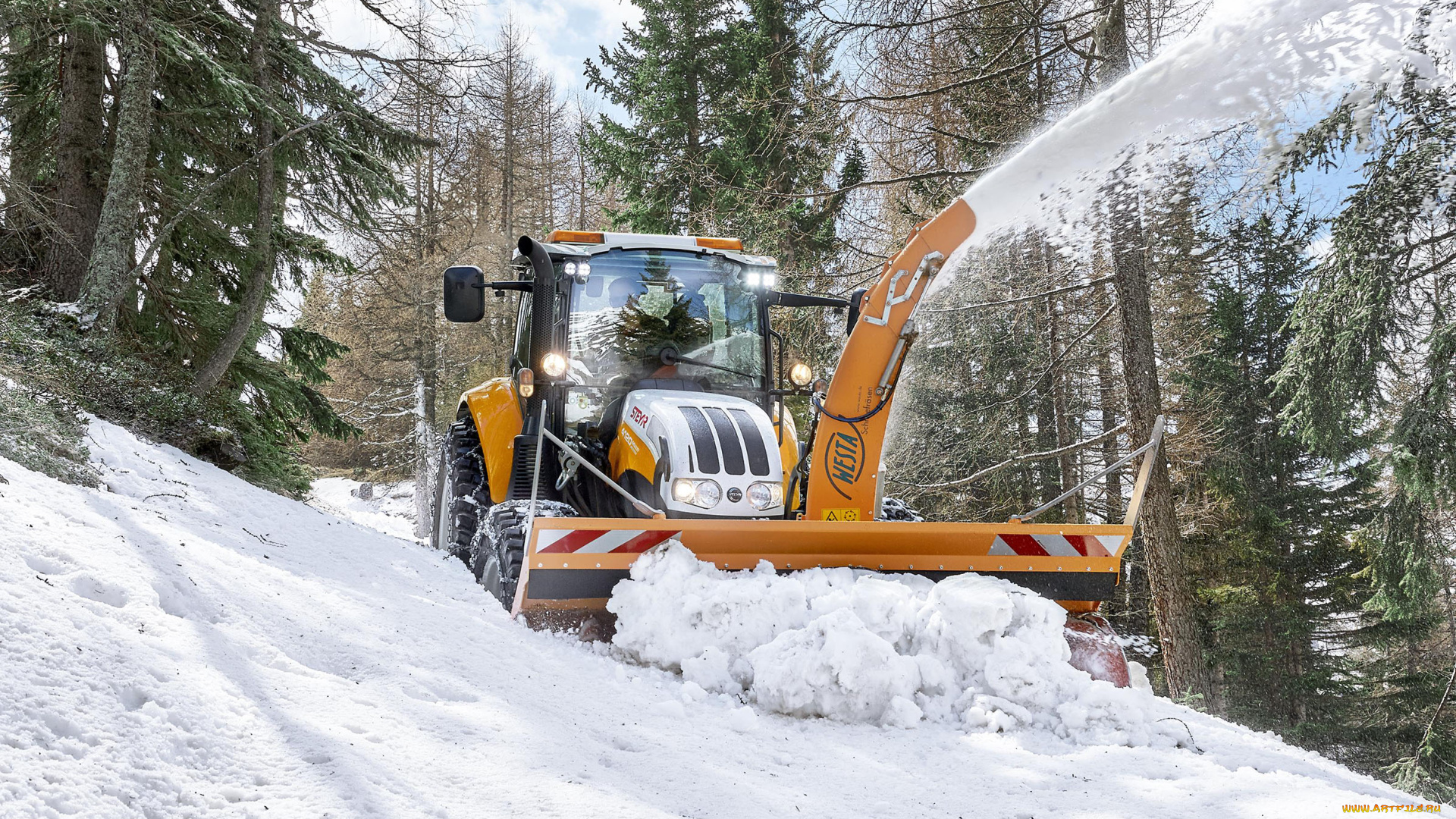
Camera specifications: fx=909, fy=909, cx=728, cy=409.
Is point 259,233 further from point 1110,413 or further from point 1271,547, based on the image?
point 1271,547

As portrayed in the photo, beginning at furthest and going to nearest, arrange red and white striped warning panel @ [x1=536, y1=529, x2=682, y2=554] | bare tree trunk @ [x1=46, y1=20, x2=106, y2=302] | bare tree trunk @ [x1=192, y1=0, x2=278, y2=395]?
bare tree trunk @ [x1=192, y1=0, x2=278, y2=395], bare tree trunk @ [x1=46, y1=20, x2=106, y2=302], red and white striped warning panel @ [x1=536, y1=529, x2=682, y2=554]

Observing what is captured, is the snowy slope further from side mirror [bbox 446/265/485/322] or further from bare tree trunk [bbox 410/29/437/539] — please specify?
bare tree trunk [bbox 410/29/437/539]

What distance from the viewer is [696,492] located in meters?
4.40

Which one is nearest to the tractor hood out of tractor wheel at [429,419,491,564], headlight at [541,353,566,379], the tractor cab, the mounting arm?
the tractor cab

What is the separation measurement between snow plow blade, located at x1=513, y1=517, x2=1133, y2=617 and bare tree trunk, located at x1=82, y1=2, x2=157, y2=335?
20.6ft

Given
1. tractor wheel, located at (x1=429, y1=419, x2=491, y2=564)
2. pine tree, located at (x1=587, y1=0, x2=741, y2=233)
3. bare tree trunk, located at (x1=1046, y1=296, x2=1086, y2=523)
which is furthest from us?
pine tree, located at (x1=587, y1=0, x2=741, y2=233)

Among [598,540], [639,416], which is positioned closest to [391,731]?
[598,540]

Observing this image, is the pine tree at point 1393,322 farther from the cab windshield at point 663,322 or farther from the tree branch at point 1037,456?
the cab windshield at point 663,322

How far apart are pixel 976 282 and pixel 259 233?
7562mm

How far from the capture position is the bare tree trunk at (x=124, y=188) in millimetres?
7969

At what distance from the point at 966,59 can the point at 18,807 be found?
9320 mm

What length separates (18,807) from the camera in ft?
A: 5.33

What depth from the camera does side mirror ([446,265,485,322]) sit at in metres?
4.82

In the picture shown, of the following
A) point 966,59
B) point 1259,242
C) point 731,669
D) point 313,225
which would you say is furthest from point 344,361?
point 731,669
